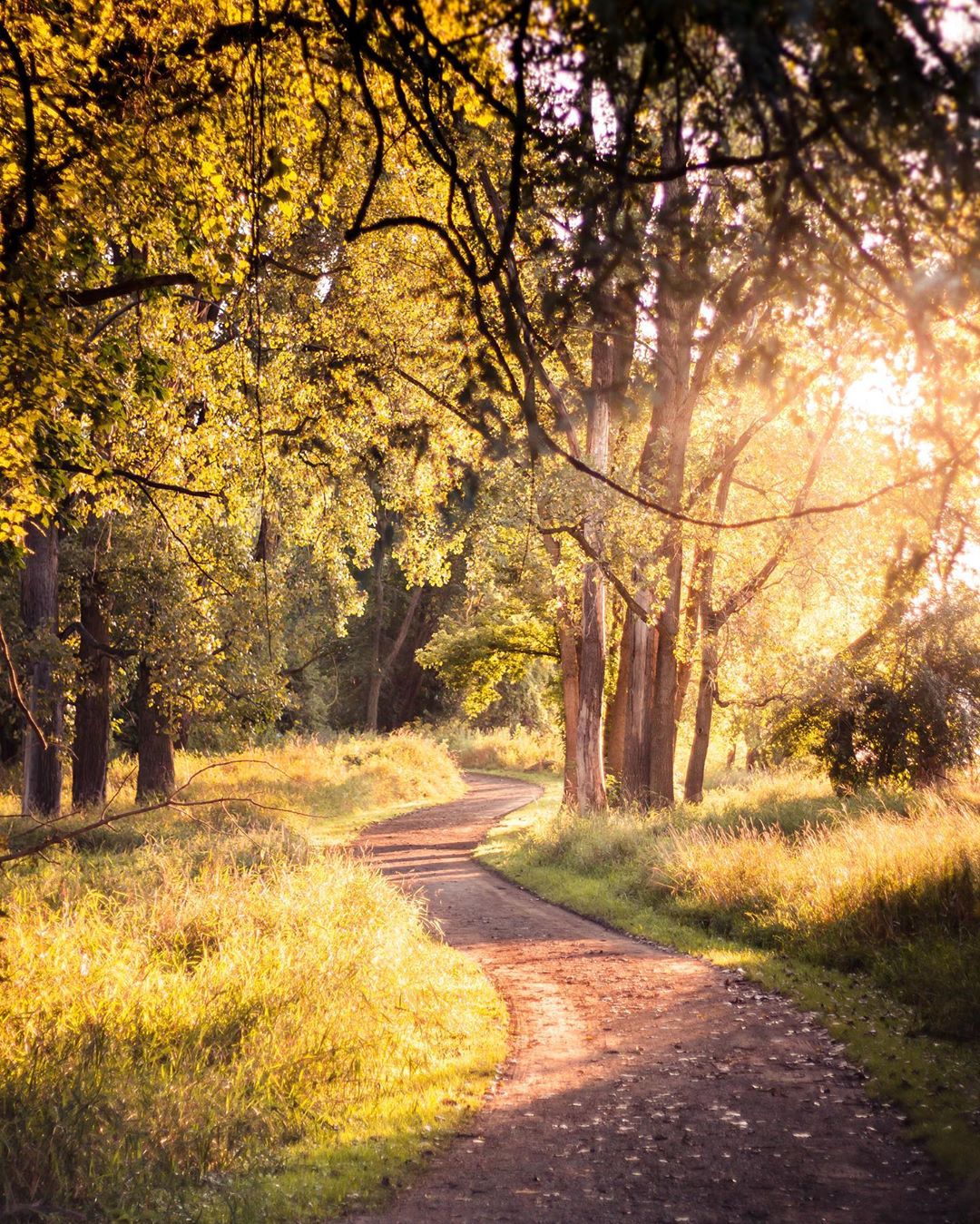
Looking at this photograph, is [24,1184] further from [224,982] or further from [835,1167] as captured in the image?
[835,1167]

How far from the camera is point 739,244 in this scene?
12.9ft

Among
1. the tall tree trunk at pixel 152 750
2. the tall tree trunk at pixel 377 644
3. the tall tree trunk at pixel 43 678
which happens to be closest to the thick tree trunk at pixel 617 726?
the tall tree trunk at pixel 152 750

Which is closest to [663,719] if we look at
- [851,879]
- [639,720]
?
[639,720]

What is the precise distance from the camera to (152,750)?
21078 millimetres

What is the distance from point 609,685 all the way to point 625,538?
42.3 ft

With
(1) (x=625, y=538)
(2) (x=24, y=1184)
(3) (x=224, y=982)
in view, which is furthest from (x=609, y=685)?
(2) (x=24, y=1184)

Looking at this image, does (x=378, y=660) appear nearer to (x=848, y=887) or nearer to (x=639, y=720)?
(x=639, y=720)

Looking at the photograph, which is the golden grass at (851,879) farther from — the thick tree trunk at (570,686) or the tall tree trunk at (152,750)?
the tall tree trunk at (152,750)

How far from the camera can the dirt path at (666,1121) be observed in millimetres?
4746

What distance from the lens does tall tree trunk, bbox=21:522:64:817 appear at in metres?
16.0

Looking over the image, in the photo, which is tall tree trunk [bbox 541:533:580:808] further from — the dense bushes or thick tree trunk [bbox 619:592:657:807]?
the dense bushes

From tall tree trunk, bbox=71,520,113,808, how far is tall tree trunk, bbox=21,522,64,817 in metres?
1.10

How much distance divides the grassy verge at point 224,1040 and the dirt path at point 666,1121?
376mm

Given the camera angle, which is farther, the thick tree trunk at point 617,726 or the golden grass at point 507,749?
the golden grass at point 507,749
